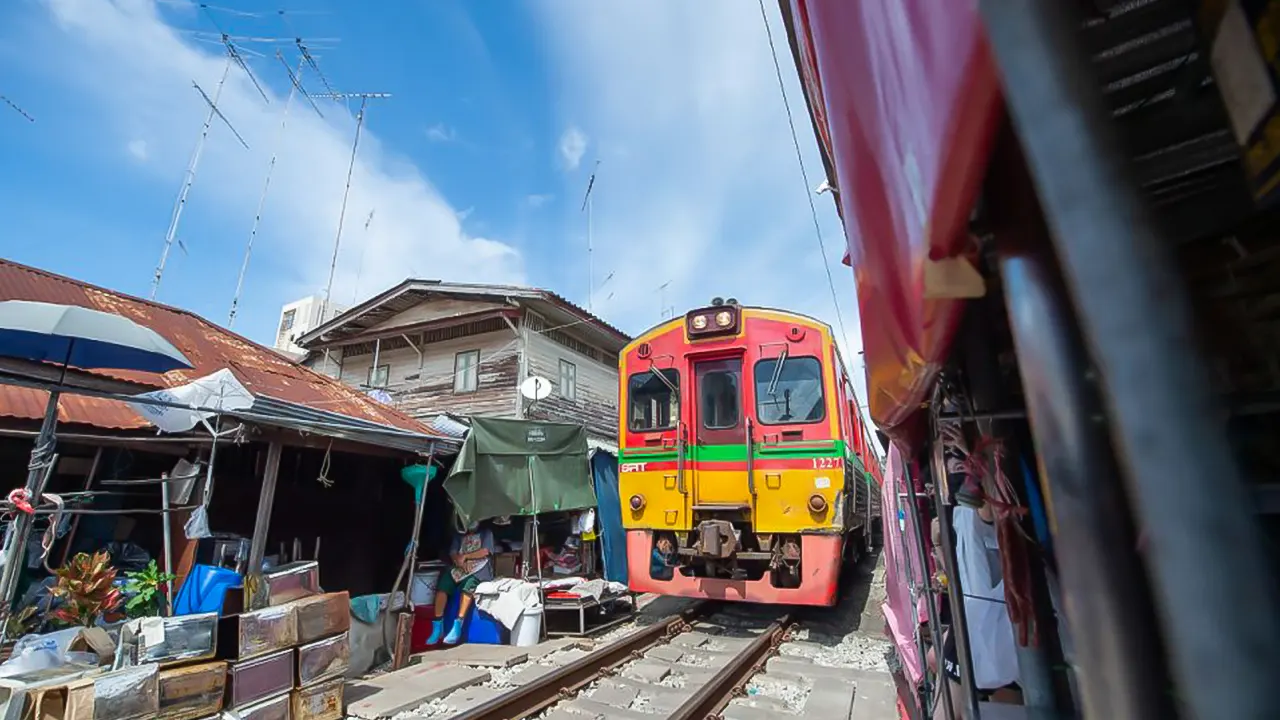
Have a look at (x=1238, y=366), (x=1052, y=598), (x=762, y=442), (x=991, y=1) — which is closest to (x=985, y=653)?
Answer: (x=1052, y=598)

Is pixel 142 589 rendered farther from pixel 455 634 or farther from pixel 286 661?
pixel 455 634

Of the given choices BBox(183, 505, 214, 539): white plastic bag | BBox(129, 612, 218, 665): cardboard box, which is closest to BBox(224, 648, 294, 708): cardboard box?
BBox(129, 612, 218, 665): cardboard box

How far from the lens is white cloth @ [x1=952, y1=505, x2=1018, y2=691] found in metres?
1.94

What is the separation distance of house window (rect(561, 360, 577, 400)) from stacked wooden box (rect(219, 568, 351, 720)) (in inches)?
340

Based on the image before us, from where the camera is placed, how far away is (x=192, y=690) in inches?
138

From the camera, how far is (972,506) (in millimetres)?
1831

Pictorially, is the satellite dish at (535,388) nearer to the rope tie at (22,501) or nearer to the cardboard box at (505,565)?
the cardboard box at (505,565)

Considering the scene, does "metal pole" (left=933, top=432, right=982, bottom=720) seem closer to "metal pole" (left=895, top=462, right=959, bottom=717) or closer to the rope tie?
"metal pole" (left=895, top=462, right=959, bottom=717)

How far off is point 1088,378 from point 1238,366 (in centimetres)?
102

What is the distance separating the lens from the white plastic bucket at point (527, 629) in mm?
5668

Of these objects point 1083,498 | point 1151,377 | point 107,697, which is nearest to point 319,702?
point 107,697

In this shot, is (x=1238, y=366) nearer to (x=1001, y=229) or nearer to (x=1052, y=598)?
(x=1052, y=598)

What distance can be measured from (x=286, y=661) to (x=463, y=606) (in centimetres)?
230

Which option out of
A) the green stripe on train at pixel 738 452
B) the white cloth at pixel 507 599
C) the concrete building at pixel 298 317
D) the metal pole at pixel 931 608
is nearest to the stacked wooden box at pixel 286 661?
the white cloth at pixel 507 599
